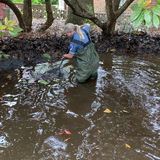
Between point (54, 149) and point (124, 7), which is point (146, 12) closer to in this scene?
point (54, 149)

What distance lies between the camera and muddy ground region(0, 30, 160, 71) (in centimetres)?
974

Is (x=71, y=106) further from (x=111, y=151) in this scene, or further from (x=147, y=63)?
(x=147, y=63)

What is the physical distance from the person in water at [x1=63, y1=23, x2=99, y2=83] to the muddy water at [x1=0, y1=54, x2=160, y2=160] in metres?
0.23

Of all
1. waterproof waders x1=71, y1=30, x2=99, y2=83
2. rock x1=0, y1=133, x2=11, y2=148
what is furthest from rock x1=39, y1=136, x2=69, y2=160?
waterproof waders x1=71, y1=30, x2=99, y2=83

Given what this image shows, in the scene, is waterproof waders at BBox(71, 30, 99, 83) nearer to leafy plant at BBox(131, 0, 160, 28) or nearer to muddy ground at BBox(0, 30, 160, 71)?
muddy ground at BBox(0, 30, 160, 71)

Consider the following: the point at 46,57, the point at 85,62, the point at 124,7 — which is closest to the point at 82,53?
the point at 85,62

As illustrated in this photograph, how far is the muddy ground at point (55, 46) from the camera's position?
384 inches

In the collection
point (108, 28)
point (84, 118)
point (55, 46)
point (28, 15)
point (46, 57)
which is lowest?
point (84, 118)

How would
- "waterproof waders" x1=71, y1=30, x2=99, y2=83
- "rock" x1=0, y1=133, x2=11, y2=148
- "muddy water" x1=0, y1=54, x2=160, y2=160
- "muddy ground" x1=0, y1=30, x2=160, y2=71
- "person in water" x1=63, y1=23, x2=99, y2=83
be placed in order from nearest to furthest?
"muddy water" x1=0, y1=54, x2=160, y2=160 → "rock" x1=0, y1=133, x2=11, y2=148 → "person in water" x1=63, y1=23, x2=99, y2=83 → "waterproof waders" x1=71, y1=30, x2=99, y2=83 → "muddy ground" x1=0, y1=30, x2=160, y2=71

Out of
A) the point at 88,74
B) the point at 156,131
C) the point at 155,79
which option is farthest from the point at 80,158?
the point at 155,79

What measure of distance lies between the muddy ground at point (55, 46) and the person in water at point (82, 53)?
1.71 meters

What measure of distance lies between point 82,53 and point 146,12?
12.3ft

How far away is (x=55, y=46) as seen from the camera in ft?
34.1

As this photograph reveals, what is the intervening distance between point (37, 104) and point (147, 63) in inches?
141
